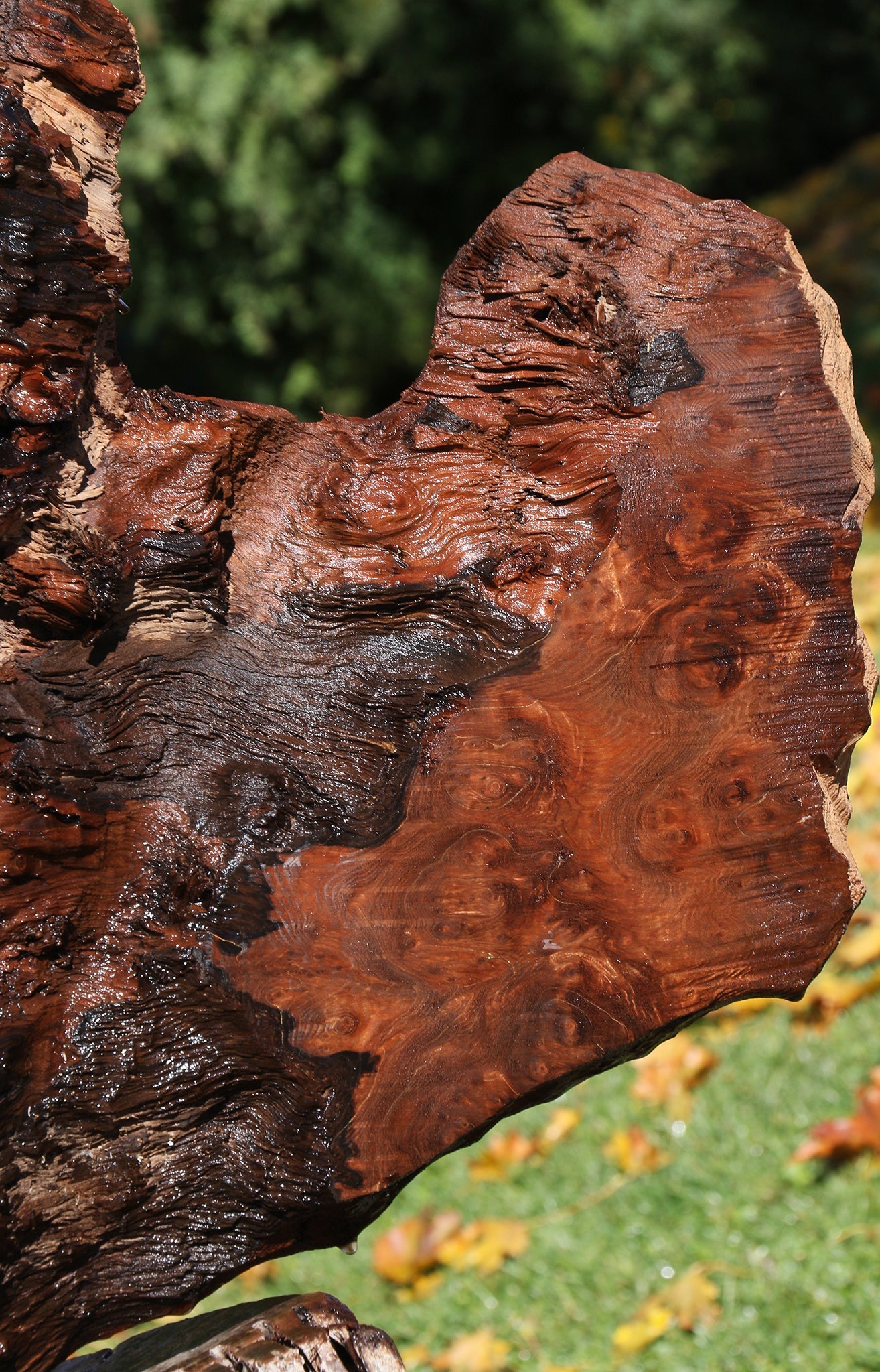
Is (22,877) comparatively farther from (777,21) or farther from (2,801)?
(777,21)

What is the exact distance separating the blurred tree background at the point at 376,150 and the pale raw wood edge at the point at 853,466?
499 cm

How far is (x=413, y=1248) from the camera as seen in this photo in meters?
2.69

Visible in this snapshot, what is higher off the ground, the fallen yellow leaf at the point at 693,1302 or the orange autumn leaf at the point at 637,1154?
the fallen yellow leaf at the point at 693,1302

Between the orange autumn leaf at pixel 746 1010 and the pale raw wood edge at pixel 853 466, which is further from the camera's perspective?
the orange autumn leaf at pixel 746 1010

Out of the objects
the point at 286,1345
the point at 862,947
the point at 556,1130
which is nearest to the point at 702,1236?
the point at 556,1130

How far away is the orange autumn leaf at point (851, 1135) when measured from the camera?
7.77ft

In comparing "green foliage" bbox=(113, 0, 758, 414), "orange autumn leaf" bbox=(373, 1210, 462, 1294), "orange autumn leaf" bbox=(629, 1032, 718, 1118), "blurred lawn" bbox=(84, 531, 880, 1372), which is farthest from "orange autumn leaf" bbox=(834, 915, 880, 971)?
"green foliage" bbox=(113, 0, 758, 414)

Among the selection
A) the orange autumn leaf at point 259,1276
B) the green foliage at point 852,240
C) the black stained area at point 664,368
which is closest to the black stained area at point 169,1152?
the black stained area at point 664,368

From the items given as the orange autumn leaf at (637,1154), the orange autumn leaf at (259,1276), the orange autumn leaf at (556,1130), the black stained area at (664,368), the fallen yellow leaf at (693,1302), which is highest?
the black stained area at (664,368)

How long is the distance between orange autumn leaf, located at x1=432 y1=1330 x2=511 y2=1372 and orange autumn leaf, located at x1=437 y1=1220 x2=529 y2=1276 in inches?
8.6

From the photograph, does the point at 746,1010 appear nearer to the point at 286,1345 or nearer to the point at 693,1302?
the point at 693,1302

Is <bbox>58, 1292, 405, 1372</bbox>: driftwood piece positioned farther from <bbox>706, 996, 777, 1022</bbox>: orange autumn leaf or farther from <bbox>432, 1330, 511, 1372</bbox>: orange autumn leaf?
<bbox>706, 996, 777, 1022</bbox>: orange autumn leaf

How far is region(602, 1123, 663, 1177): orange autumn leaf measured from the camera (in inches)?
107

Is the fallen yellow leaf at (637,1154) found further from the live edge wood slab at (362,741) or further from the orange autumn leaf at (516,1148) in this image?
the live edge wood slab at (362,741)
